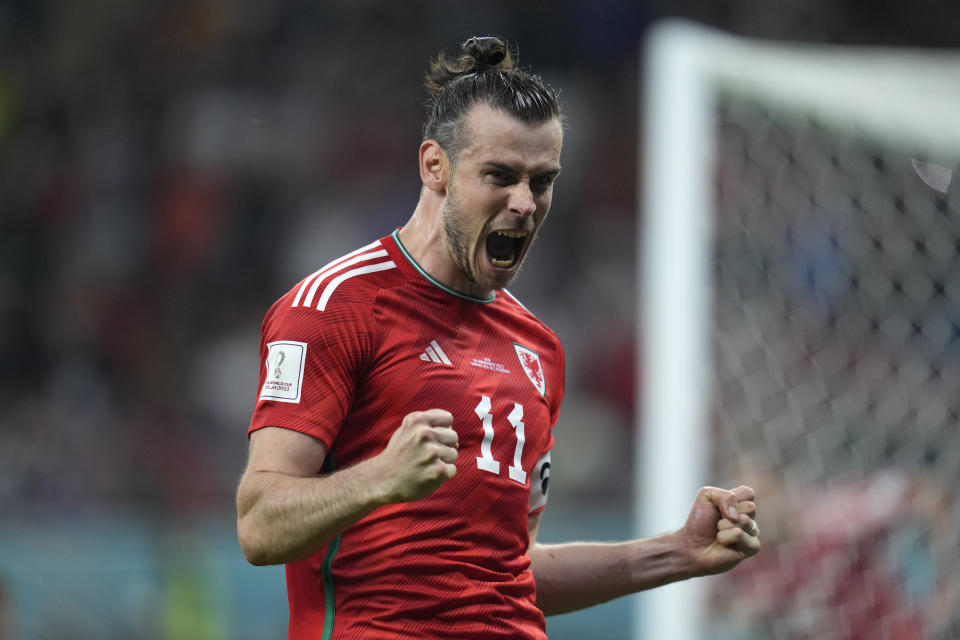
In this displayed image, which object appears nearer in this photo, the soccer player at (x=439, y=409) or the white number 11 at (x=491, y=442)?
the soccer player at (x=439, y=409)

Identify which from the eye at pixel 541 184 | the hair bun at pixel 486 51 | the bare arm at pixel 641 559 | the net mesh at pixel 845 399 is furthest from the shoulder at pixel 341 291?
the net mesh at pixel 845 399

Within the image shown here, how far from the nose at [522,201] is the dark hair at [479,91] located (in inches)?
6.2

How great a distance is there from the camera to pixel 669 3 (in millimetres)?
12070

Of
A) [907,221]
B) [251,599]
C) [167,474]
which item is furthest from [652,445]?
[167,474]

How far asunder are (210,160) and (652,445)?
735cm

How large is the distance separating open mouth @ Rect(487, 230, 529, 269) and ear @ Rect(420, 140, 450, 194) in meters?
0.18

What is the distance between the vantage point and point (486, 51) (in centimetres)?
305

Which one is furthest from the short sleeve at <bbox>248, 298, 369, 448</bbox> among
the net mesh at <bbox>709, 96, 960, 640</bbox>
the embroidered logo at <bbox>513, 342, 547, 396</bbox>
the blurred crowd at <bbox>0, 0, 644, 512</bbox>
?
the blurred crowd at <bbox>0, 0, 644, 512</bbox>

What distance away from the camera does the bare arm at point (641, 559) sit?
9.70 ft

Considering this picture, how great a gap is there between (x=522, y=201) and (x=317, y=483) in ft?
2.60

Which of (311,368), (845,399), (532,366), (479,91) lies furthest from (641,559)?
(845,399)

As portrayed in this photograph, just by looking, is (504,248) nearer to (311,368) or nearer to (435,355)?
(435,355)

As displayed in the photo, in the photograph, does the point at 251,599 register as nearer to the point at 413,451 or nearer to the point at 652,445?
the point at 652,445

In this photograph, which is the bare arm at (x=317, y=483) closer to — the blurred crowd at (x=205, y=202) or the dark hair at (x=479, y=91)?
the dark hair at (x=479, y=91)
